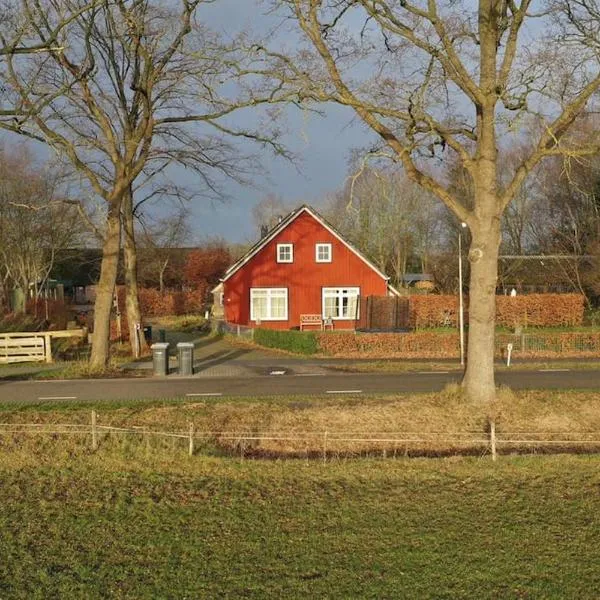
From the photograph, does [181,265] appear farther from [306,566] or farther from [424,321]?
[306,566]

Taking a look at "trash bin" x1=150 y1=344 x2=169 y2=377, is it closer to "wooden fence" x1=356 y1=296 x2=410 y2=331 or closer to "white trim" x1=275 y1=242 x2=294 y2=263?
"wooden fence" x1=356 y1=296 x2=410 y2=331

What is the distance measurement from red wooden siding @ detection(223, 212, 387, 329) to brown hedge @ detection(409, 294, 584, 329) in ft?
12.0

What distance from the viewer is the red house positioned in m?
39.3

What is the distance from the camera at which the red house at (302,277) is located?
39.3 metres

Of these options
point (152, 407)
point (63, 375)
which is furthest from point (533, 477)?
point (63, 375)

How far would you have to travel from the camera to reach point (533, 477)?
9.79 meters

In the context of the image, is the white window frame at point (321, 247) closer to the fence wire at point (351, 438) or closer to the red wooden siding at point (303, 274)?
the red wooden siding at point (303, 274)

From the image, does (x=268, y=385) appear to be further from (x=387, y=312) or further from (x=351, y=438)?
(x=387, y=312)

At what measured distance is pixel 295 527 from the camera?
25.1ft

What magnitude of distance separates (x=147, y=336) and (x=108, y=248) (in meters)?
9.89

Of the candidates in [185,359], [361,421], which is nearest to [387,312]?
[185,359]

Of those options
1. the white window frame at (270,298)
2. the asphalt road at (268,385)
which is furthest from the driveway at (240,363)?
the white window frame at (270,298)

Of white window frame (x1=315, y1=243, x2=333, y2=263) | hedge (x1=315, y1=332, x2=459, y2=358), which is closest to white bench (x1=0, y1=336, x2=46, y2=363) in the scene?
hedge (x1=315, y1=332, x2=459, y2=358)

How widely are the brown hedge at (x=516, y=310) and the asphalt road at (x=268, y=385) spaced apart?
1385 cm
